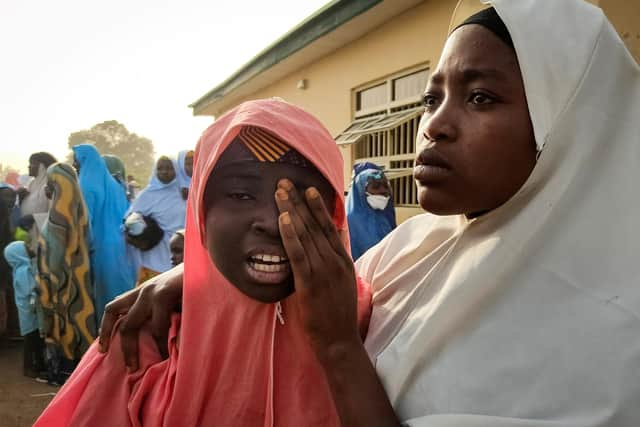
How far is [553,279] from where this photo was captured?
36.4 inches

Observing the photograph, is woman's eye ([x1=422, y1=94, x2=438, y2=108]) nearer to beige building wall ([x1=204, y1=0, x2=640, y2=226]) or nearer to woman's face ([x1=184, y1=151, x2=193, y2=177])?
beige building wall ([x1=204, y1=0, x2=640, y2=226])

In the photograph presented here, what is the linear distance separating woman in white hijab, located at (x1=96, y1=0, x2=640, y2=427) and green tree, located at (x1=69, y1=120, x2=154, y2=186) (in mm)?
49765

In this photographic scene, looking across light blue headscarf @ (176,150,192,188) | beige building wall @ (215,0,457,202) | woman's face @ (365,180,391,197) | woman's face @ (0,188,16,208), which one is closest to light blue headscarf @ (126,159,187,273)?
light blue headscarf @ (176,150,192,188)

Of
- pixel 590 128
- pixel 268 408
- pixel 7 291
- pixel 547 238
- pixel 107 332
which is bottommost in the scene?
pixel 7 291

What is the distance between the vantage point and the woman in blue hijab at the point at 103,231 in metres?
5.34

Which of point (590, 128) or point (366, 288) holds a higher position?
point (590, 128)

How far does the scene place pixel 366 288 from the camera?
53.1 inches

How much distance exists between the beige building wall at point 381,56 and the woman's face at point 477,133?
3066mm

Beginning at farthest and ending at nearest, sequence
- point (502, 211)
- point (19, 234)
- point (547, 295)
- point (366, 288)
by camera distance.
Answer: point (19, 234), point (366, 288), point (502, 211), point (547, 295)

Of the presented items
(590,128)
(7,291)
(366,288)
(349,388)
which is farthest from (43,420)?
(7,291)

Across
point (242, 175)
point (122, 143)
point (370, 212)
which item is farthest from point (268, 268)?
point (122, 143)

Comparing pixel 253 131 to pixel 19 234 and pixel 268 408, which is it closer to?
pixel 268 408

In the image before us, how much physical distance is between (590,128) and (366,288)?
685 millimetres

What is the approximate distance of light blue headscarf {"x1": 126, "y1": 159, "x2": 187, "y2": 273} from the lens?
5.32 meters
